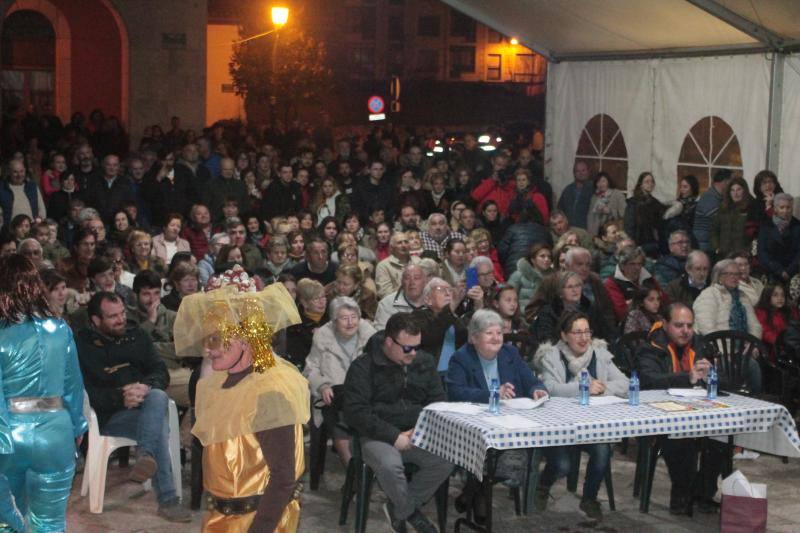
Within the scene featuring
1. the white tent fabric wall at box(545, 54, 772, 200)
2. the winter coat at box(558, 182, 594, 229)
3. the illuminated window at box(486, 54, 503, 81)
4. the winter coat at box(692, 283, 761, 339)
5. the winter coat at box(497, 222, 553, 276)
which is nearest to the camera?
the winter coat at box(692, 283, 761, 339)

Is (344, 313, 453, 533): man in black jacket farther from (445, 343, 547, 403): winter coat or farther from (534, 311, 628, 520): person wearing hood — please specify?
(534, 311, 628, 520): person wearing hood

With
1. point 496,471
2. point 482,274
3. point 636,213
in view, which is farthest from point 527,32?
point 496,471

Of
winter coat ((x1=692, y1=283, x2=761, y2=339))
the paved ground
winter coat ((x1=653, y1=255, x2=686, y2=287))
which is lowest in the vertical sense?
the paved ground

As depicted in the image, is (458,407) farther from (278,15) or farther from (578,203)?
(278,15)

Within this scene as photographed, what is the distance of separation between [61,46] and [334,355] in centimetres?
1638

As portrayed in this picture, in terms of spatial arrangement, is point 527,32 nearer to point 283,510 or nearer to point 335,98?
point 283,510

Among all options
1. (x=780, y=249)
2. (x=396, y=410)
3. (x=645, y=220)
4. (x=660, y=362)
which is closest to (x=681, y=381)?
→ (x=660, y=362)

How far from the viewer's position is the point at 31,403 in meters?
5.29

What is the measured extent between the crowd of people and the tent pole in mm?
403

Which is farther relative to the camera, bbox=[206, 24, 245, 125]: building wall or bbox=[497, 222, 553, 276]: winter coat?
bbox=[206, 24, 245, 125]: building wall

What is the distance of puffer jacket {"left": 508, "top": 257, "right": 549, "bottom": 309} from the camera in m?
10.3

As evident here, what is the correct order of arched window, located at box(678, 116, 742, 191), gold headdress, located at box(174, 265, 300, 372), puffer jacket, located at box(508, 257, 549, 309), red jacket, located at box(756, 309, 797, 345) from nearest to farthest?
gold headdress, located at box(174, 265, 300, 372), red jacket, located at box(756, 309, 797, 345), puffer jacket, located at box(508, 257, 549, 309), arched window, located at box(678, 116, 742, 191)

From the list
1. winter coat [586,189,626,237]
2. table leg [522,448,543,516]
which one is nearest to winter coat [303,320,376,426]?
table leg [522,448,543,516]

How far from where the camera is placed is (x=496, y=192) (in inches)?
556
